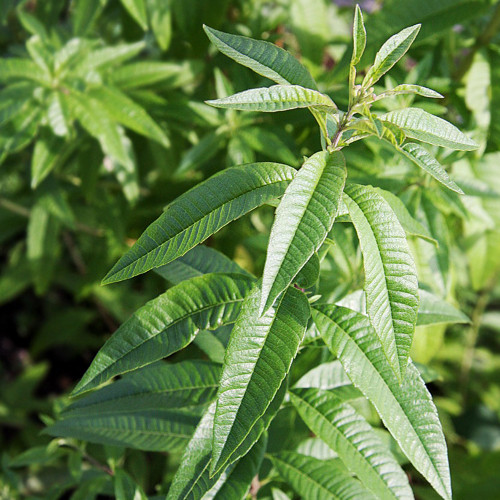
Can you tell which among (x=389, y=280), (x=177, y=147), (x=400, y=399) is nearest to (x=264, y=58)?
(x=389, y=280)

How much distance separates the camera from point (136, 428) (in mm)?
972

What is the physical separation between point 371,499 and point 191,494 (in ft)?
0.93

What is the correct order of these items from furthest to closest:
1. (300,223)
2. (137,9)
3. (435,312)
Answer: (137,9), (435,312), (300,223)

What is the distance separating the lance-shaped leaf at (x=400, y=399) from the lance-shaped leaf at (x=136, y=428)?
351 millimetres

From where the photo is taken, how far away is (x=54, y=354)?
2992mm

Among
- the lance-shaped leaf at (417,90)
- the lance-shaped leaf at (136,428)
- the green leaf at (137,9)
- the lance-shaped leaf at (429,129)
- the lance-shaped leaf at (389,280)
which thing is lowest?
the lance-shaped leaf at (136,428)

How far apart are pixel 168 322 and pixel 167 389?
17 centimetres

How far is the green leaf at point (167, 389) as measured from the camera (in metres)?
0.92

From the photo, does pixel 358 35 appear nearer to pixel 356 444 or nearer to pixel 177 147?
pixel 356 444

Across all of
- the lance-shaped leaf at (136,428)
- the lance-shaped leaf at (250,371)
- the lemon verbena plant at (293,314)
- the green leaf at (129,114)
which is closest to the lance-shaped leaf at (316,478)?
the lemon verbena plant at (293,314)

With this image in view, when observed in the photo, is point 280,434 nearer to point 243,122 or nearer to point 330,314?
point 330,314

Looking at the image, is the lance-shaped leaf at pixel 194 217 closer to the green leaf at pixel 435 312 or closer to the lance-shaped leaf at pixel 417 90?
the lance-shaped leaf at pixel 417 90

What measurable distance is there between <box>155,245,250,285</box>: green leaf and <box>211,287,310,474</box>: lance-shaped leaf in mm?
277

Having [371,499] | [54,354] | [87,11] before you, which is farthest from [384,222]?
[54,354]
